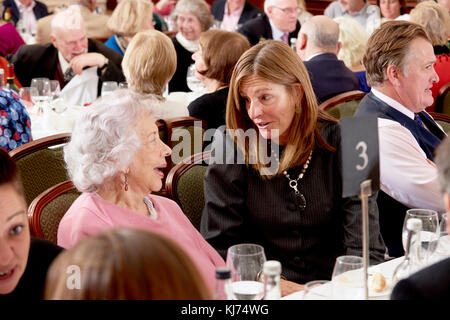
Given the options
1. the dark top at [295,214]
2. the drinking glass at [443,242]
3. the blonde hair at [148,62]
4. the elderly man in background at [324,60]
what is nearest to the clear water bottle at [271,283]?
the drinking glass at [443,242]

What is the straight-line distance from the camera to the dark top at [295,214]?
8.53ft

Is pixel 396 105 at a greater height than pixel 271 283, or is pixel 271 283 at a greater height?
pixel 396 105

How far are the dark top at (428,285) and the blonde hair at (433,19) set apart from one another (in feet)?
12.8

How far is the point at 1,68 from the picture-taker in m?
4.74

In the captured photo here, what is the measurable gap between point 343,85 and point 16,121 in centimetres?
232

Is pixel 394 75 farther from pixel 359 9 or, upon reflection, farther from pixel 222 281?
pixel 359 9

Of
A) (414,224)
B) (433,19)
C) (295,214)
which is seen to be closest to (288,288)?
(295,214)

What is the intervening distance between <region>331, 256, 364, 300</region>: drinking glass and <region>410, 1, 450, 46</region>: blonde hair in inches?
137

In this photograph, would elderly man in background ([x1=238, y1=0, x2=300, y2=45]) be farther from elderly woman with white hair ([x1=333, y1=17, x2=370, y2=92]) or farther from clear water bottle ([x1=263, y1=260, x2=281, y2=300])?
clear water bottle ([x1=263, y1=260, x2=281, y2=300])

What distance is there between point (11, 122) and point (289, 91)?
1513mm

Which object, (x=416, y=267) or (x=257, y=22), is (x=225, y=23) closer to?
(x=257, y=22)

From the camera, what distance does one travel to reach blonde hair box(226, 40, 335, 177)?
8.44 ft

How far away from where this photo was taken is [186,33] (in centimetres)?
625
